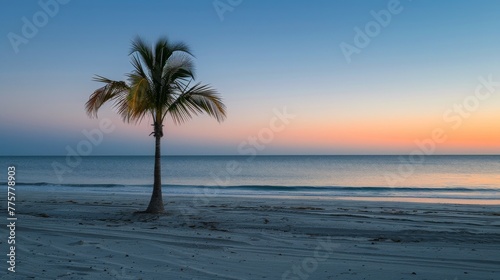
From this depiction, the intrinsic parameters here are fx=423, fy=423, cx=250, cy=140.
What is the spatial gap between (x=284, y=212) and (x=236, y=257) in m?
7.95

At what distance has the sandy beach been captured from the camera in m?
6.89

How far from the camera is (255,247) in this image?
9031 mm

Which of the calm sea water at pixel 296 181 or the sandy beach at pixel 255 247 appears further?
the calm sea water at pixel 296 181

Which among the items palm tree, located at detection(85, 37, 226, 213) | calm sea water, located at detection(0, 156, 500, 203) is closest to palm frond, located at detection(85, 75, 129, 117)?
palm tree, located at detection(85, 37, 226, 213)

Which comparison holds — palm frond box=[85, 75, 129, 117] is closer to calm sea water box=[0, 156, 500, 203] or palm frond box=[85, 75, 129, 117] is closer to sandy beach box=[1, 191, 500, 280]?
sandy beach box=[1, 191, 500, 280]

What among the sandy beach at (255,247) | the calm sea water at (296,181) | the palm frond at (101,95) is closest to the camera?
the sandy beach at (255,247)

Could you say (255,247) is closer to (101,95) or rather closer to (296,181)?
(101,95)

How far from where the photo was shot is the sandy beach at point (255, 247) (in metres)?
6.89

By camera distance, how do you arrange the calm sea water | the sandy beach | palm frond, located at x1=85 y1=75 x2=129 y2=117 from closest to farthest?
the sandy beach < palm frond, located at x1=85 y1=75 x2=129 y2=117 < the calm sea water

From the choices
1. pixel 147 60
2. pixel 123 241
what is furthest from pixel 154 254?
pixel 147 60

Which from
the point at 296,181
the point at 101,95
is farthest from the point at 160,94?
the point at 296,181

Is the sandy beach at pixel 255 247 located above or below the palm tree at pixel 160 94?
below

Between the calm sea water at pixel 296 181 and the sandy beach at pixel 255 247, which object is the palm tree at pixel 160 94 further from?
the calm sea water at pixel 296 181

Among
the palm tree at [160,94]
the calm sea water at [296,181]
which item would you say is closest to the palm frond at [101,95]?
the palm tree at [160,94]
